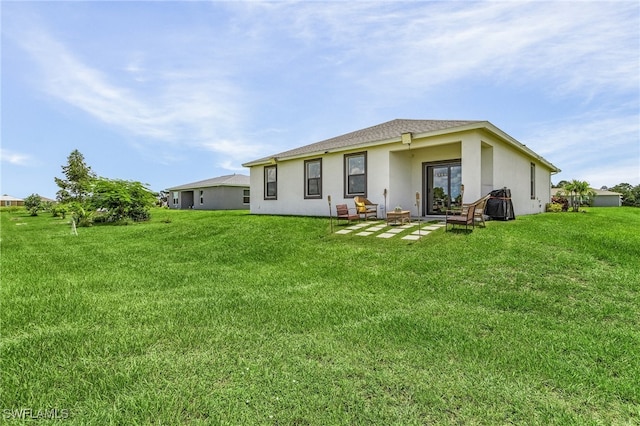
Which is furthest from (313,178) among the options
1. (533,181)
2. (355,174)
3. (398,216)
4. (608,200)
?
(608,200)

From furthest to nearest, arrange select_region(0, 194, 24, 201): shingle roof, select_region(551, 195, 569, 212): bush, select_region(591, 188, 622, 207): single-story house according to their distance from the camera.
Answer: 1. select_region(0, 194, 24, 201): shingle roof
2. select_region(591, 188, 622, 207): single-story house
3. select_region(551, 195, 569, 212): bush

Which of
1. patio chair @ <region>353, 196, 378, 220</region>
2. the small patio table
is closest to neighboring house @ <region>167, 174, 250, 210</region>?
patio chair @ <region>353, 196, 378, 220</region>

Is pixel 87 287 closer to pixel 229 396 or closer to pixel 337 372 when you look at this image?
pixel 229 396

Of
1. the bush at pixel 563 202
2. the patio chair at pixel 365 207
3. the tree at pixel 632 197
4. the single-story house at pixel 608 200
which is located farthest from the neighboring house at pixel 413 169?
the tree at pixel 632 197

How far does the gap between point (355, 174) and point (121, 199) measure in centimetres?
1274

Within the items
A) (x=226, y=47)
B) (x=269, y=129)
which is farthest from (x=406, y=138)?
(x=269, y=129)

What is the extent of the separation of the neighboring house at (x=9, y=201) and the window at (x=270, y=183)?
205ft

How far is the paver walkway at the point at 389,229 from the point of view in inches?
314

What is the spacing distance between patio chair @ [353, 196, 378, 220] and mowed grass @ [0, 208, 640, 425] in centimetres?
434

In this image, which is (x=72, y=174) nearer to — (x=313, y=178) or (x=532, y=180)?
(x=313, y=178)

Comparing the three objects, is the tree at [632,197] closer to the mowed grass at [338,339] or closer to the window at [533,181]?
the window at [533,181]

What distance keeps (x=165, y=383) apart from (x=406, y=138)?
33.1 ft

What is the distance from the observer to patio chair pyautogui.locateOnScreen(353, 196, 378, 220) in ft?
34.8

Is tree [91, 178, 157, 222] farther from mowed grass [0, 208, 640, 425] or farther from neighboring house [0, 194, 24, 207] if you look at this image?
neighboring house [0, 194, 24, 207]
